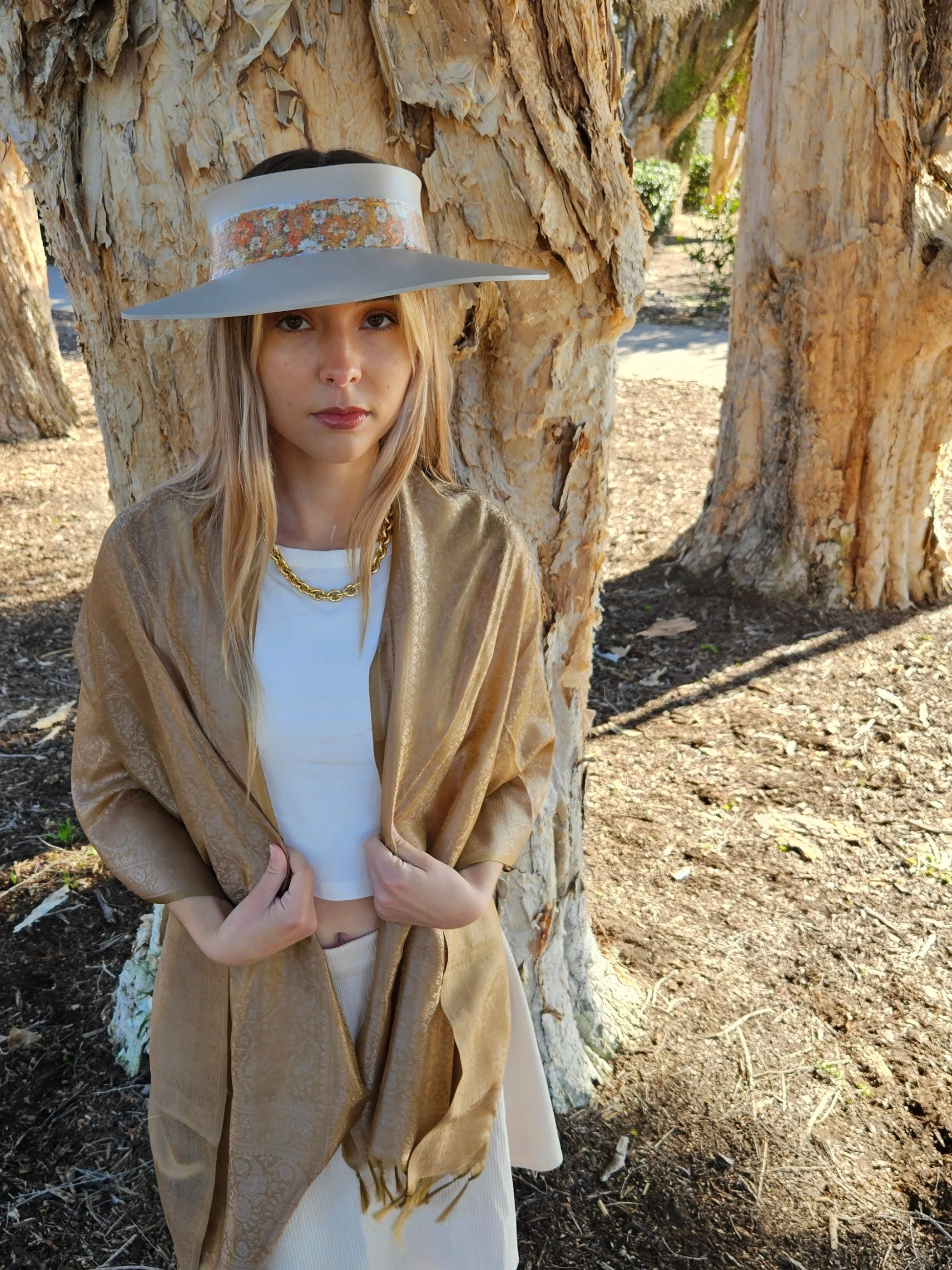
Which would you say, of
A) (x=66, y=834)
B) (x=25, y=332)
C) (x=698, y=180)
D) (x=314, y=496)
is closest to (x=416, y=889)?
(x=314, y=496)

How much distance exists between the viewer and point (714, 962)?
3.09 m

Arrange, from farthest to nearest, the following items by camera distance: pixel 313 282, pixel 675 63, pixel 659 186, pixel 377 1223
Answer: pixel 659 186, pixel 675 63, pixel 377 1223, pixel 313 282

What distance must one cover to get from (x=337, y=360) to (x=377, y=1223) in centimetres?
134

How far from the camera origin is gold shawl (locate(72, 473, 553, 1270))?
1509 mm

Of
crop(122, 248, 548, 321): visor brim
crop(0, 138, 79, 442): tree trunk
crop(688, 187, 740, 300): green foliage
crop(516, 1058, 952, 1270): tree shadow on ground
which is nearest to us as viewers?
crop(122, 248, 548, 321): visor brim

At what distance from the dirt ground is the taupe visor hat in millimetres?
2008

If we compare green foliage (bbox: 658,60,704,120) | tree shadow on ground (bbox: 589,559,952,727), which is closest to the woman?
tree shadow on ground (bbox: 589,559,952,727)

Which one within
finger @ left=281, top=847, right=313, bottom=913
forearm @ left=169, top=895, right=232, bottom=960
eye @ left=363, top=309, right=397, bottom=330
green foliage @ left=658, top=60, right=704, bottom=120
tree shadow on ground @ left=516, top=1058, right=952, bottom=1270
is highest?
green foliage @ left=658, top=60, right=704, bottom=120

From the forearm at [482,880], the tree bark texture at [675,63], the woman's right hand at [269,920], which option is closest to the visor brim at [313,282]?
the woman's right hand at [269,920]

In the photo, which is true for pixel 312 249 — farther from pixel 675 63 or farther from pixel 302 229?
pixel 675 63

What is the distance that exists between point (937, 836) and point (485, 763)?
8.81ft

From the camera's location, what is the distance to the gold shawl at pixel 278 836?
1509 mm

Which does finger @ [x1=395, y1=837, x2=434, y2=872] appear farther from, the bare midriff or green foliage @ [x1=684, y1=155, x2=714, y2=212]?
green foliage @ [x1=684, y1=155, x2=714, y2=212]

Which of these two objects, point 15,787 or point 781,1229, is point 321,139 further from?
point 15,787
